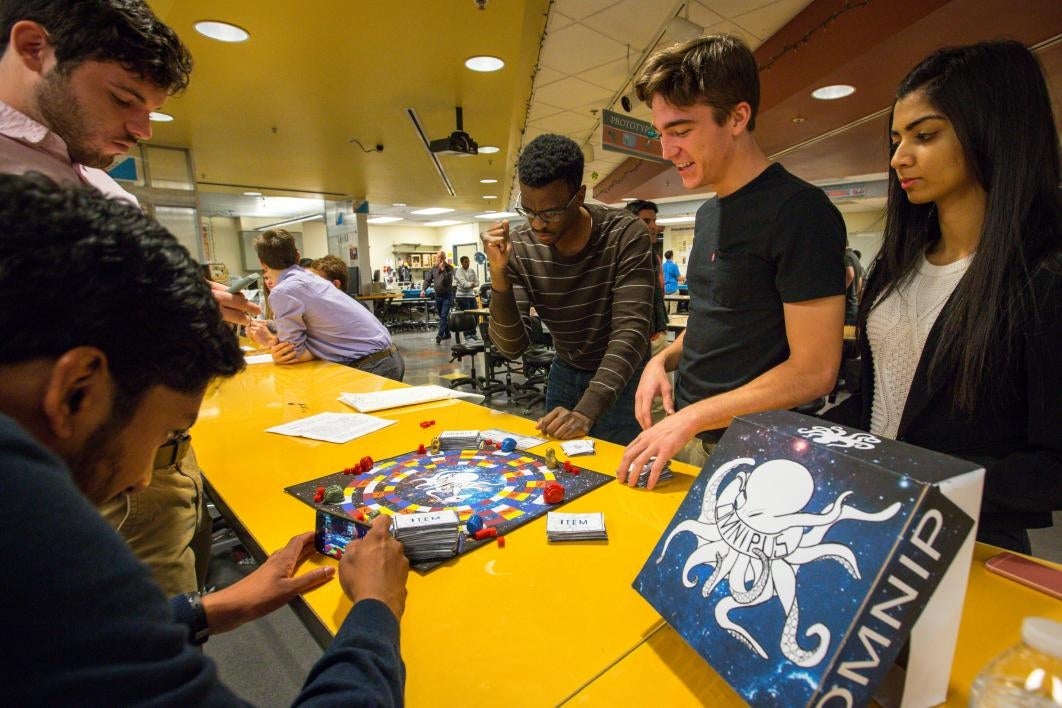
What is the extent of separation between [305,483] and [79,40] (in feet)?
3.75

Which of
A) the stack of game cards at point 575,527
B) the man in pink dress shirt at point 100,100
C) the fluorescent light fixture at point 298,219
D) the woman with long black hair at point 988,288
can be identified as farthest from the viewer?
the fluorescent light fixture at point 298,219

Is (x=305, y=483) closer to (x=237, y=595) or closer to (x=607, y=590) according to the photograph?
(x=237, y=595)

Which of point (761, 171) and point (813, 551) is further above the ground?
point (761, 171)

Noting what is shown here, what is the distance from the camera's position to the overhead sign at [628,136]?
16.5ft

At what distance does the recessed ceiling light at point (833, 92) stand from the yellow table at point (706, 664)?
5.44 meters

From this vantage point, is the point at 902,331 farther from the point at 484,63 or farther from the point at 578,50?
the point at 578,50

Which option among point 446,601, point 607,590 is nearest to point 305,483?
point 446,601

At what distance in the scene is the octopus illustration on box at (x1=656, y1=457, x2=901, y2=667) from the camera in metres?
0.53

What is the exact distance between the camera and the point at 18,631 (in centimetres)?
32

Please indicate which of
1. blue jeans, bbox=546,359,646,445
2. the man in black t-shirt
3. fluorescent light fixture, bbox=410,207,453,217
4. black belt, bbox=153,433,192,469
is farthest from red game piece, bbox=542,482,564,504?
fluorescent light fixture, bbox=410,207,453,217

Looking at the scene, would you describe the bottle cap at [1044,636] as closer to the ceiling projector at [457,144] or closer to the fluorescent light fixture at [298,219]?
the ceiling projector at [457,144]

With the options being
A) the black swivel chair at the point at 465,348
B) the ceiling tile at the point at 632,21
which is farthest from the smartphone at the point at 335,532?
the black swivel chair at the point at 465,348

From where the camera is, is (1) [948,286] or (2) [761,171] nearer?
(1) [948,286]

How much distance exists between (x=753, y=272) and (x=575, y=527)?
0.72 m
